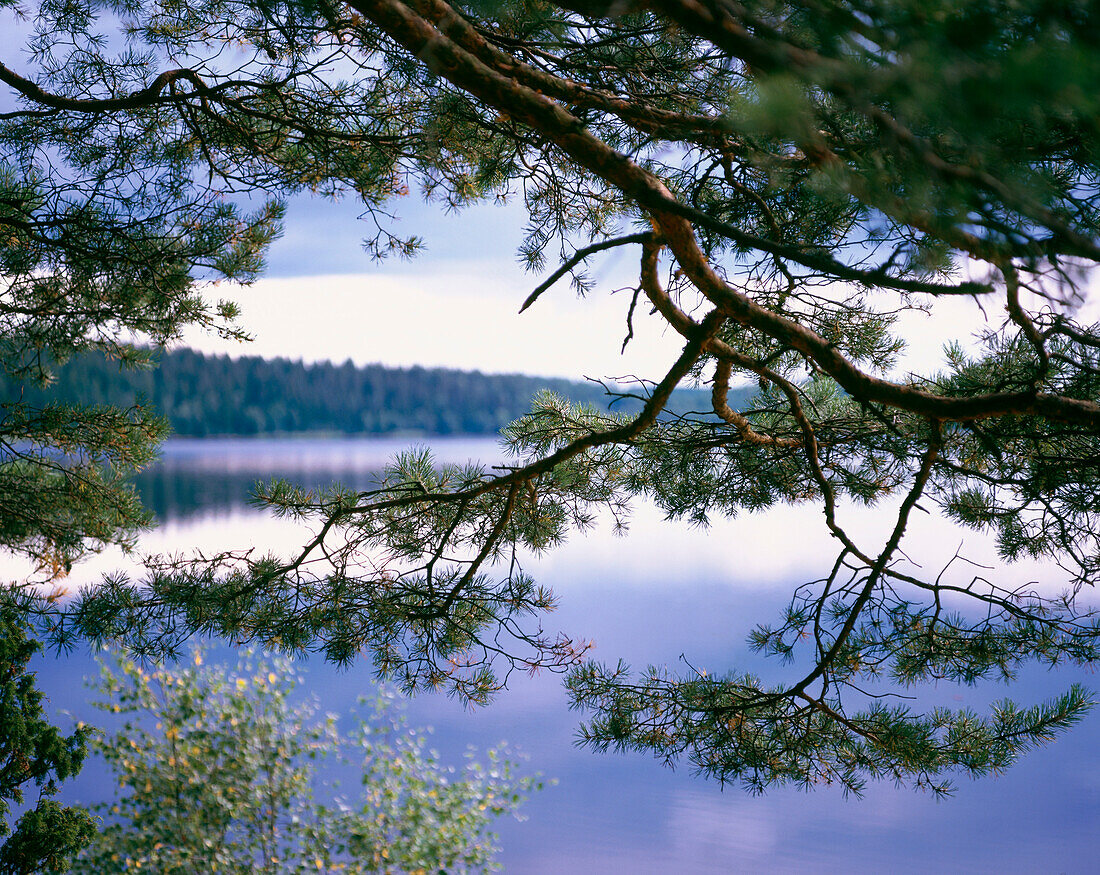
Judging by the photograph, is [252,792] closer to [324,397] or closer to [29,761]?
[29,761]

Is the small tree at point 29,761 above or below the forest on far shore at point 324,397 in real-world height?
below

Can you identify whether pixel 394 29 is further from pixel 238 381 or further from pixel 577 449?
pixel 238 381

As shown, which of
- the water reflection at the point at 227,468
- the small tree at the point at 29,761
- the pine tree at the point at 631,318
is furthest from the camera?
the water reflection at the point at 227,468

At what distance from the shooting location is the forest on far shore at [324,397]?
423 cm

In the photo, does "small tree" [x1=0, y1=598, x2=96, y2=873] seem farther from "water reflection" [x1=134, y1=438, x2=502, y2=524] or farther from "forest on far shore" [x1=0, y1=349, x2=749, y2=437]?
"forest on far shore" [x1=0, y1=349, x2=749, y2=437]

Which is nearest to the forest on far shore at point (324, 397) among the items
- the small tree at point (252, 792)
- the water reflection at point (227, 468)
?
the water reflection at point (227, 468)

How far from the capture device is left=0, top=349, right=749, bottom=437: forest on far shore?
167 inches

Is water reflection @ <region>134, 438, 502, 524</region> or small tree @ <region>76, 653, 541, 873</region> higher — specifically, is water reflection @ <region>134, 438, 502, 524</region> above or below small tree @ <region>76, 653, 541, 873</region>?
above

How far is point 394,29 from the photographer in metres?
0.95

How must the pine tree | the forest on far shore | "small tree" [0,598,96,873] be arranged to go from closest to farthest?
the pine tree → "small tree" [0,598,96,873] → the forest on far shore

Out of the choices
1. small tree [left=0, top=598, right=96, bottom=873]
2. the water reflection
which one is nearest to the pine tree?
small tree [left=0, top=598, right=96, bottom=873]

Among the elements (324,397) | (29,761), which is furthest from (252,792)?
(324,397)

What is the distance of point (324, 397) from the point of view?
4.43m

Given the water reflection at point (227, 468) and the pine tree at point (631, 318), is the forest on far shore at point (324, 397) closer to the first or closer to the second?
the water reflection at point (227, 468)
